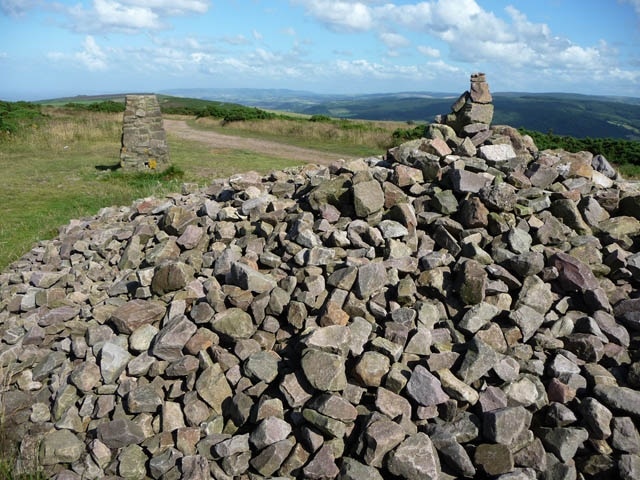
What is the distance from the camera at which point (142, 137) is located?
52.5 ft

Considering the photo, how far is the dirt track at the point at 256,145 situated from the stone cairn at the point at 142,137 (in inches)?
233

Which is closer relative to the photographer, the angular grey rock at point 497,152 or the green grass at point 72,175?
the angular grey rock at point 497,152

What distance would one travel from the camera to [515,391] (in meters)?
3.62

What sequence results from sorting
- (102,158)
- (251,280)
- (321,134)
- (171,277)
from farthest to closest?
1. (321,134)
2. (102,158)
3. (171,277)
4. (251,280)

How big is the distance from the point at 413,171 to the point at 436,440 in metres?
3.42

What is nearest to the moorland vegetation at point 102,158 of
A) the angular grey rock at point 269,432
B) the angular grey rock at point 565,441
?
the angular grey rock at point 269,432

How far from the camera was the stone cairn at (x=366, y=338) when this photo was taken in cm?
342

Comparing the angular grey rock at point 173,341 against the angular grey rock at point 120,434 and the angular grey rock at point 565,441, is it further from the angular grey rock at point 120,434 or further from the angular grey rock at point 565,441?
the angular grey rock at point 565,441

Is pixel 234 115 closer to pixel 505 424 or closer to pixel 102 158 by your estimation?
pixel 102 158

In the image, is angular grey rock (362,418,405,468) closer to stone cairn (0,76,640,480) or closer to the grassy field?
stone cairn (0,76,640,480)

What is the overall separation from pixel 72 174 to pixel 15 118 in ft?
58.3

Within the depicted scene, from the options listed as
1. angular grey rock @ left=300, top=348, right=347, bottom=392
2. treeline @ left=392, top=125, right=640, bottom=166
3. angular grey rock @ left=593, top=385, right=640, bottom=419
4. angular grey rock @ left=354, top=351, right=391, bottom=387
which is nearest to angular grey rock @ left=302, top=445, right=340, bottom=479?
angular grey rock @ left=300, top=348, right=347, bottom=392

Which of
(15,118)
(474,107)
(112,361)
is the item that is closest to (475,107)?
(474,107)

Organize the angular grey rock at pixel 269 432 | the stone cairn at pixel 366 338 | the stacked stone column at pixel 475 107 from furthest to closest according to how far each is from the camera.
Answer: the stacked stone column at pixel 475 107 → the angular grey rock at pixel 269 432 → the stone cairn at pixel 366 338
